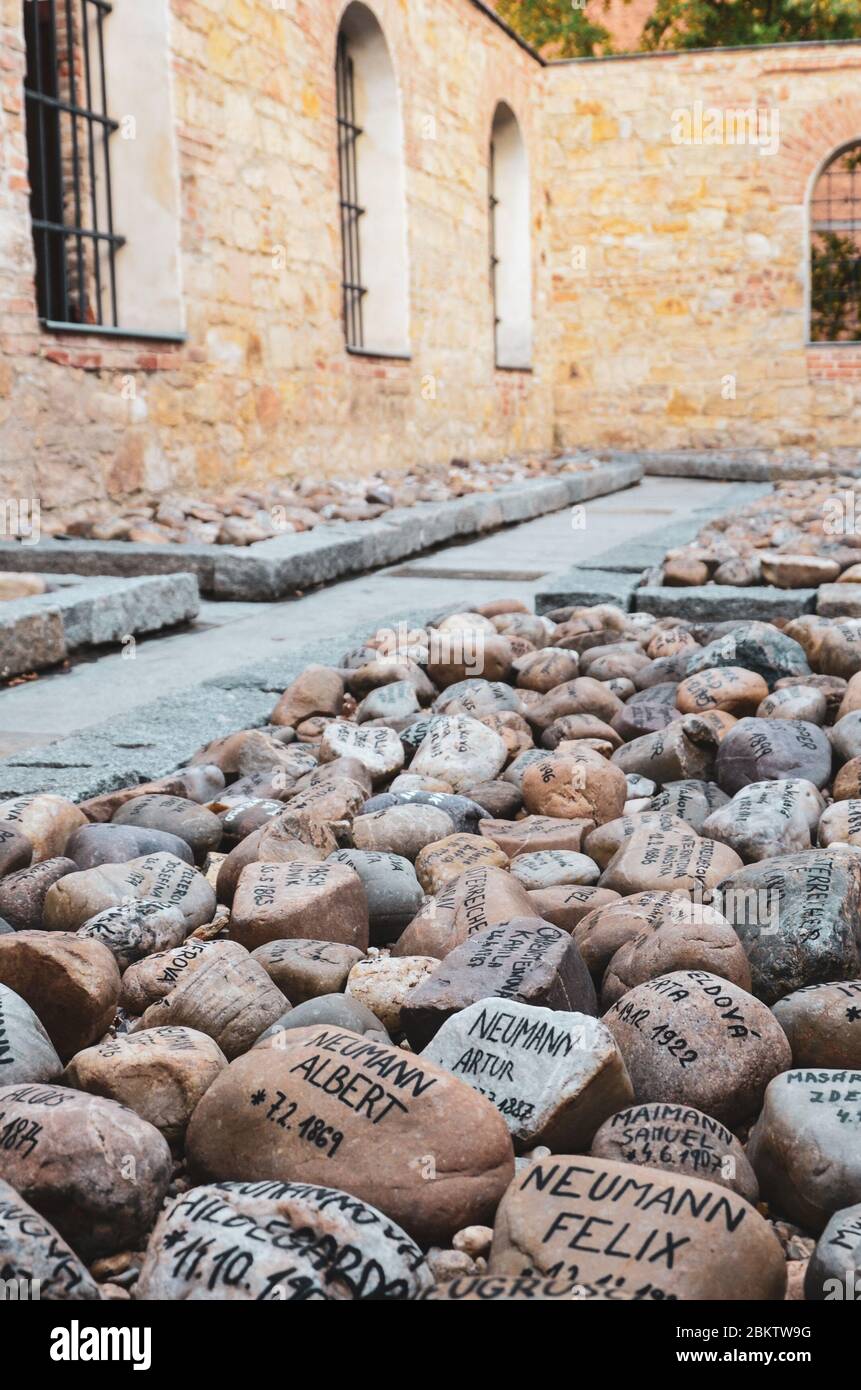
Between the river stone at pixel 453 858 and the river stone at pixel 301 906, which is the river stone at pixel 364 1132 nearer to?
the river stone at pixel 301 906

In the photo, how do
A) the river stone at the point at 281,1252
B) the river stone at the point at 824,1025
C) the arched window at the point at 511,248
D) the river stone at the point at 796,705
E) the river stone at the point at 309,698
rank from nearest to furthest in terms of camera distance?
the river stone at the point at 281,1252 → the river stone at the point at 824,1025 → the river stone at the point at 796,705 → the river stone at the point at 309,698 → the arched window at the point at 511,248

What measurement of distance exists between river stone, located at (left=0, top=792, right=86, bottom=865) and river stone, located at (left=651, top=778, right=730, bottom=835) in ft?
3.63

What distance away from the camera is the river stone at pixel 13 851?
237 cm

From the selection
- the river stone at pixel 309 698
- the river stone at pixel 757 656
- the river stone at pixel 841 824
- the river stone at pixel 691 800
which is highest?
the river stone at pixel 757 656

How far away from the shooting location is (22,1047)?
165cm

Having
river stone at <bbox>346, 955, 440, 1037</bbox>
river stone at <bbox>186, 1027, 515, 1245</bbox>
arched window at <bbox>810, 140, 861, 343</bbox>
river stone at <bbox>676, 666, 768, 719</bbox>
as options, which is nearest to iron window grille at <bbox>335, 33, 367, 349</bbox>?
arched window at <bbox>810, 140, 861, 343</bbox>

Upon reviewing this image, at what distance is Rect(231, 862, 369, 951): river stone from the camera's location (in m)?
2.06

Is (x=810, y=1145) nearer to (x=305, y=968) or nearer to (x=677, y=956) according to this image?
(x=677, y=956)

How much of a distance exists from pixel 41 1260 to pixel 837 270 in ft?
53.2

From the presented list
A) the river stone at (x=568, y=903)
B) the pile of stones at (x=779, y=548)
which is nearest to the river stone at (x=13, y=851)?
the river stone at (x=568, y=903)

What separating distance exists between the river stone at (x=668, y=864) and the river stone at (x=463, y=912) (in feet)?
0.59

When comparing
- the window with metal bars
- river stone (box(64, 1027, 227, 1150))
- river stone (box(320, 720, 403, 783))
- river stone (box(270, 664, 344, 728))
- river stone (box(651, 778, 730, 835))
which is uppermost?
the window with metal bars

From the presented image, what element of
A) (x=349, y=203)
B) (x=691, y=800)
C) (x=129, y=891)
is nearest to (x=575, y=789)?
(x=691, y=800)

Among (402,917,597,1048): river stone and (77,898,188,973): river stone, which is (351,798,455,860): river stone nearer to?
(77,898,188,973): river stone
